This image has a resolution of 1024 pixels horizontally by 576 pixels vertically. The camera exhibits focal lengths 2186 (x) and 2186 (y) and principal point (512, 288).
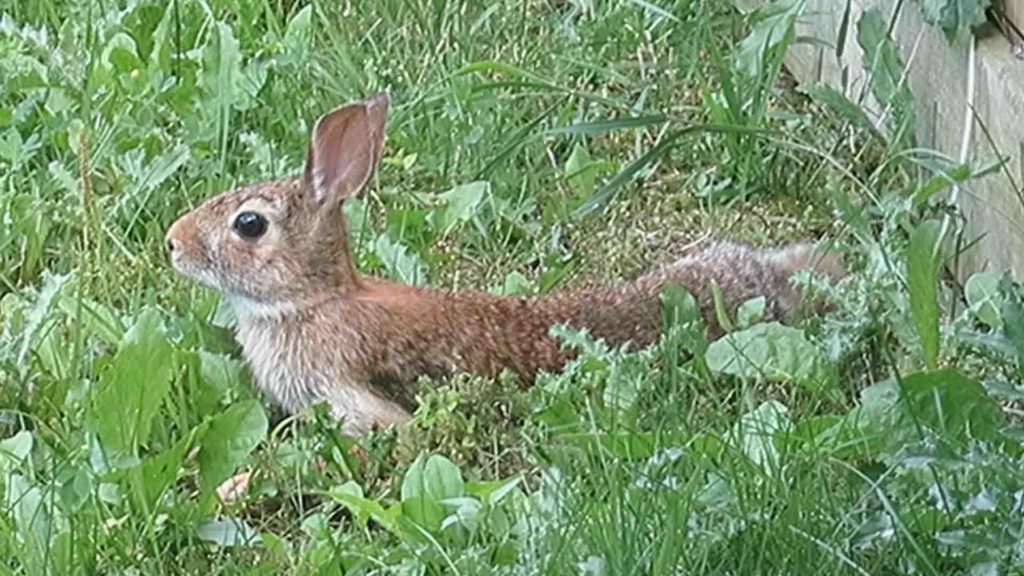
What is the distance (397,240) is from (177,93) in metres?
0.81

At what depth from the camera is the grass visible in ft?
10.6

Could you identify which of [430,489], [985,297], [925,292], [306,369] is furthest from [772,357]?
[306,369]

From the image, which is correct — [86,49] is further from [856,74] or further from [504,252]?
[856,74]

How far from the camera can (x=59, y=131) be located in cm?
502

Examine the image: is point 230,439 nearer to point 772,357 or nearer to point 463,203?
point 772,357

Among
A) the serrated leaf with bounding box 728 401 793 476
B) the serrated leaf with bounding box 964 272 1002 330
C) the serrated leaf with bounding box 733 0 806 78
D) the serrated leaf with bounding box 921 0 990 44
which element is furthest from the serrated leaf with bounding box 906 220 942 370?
the serrated leaf with bounding box 733 0 806 78

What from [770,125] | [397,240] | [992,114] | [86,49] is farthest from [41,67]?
[992,114]

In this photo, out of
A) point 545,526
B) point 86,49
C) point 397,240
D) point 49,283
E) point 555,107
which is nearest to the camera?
point 545,526

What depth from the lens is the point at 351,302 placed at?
4.21 metres

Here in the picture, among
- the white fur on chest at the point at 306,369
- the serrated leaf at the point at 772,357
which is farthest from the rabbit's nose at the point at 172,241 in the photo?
the serrated leaf at the point at 772,357

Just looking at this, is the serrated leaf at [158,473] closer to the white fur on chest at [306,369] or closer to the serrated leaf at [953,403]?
the white fur on chest at [306,369]

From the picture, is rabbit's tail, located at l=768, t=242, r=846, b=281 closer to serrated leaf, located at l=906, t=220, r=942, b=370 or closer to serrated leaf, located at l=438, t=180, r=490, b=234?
serrated leaf, located at l=906, t=220, r=942, b=370

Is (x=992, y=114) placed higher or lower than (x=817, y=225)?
higher

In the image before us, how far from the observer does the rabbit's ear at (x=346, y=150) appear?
4266 mm
